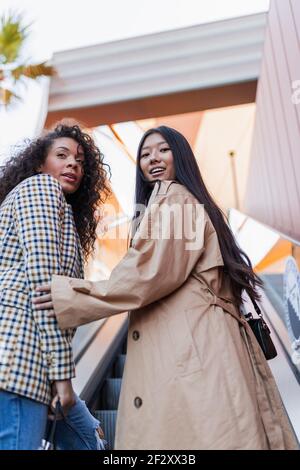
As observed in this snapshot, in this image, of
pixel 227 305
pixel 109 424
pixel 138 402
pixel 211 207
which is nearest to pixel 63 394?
pixel 138 402

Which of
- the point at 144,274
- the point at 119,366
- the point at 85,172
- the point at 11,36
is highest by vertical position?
the point at 11,36

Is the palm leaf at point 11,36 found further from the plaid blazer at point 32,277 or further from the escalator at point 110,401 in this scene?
the plaid blazer at point 32,277

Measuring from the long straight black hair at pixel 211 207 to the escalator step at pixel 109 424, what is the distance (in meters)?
1.72

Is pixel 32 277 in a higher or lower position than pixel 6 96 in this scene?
lower

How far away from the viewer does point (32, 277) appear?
1.72 metres

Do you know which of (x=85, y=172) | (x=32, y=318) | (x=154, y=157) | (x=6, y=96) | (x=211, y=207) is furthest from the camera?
(x=6, y=96)

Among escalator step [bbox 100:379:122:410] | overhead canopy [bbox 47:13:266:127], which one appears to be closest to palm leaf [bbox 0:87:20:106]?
overhead canopy [bbox 47:13:266:127]

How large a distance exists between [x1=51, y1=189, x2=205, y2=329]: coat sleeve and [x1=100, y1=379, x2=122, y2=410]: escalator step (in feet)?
8.33

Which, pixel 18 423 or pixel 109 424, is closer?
pixel 18 423

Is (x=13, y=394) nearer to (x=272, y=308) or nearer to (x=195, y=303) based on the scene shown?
(x=195, y=303)

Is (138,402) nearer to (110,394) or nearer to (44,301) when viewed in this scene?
(44,301)

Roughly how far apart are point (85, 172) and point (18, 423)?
1.38 metres

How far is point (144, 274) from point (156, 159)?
30.6 inches

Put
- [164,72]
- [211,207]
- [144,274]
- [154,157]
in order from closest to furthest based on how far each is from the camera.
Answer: [144,274]
[211,207]
[154,157]
[164,72]
